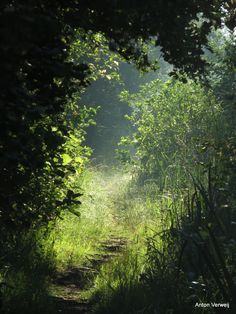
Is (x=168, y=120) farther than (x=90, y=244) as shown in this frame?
Yes

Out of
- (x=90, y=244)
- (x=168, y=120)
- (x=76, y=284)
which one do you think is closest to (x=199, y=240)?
(x=76, y=284)

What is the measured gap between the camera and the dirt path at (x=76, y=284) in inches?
203

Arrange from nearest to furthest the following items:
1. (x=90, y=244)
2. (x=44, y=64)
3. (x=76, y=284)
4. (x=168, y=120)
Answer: (x=44, y=64) → (x=76, y=284) → (x=90, y=244) → (x=168, y=120)

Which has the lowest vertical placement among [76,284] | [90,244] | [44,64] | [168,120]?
[76,284]

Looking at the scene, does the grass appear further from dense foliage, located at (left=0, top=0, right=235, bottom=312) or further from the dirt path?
dense foliage, located at (left=0, top=0, right=235, bottom=312)

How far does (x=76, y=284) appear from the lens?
6.09 metres

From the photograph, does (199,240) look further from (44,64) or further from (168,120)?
(168,120)

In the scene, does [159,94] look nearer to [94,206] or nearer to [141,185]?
[141,185]

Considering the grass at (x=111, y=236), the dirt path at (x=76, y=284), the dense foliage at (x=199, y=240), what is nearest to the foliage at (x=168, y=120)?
the grass at (x=111, y=236)

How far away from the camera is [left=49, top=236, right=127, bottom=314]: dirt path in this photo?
5.15m

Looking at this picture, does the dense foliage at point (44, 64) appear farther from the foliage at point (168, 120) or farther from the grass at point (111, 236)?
the foliage at point (168, 120)

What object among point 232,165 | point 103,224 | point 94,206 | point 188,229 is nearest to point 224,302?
point 188,229

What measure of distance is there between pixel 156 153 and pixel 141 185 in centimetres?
140

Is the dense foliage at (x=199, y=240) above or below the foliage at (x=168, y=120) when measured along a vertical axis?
below
